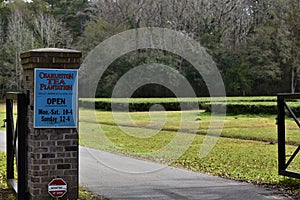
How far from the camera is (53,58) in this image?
6.68 meters

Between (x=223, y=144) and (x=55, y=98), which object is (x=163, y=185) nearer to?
(x=55, y=98)

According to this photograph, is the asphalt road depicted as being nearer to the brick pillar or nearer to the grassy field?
the grassy field

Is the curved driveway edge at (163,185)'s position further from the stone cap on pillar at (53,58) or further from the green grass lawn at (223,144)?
the stone cap on pillar at (53,58)

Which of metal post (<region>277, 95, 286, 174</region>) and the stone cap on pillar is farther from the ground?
the stone cap on pillar

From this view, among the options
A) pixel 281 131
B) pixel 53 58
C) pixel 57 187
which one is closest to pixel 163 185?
pixel 281 131

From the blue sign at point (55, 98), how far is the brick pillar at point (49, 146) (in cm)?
7

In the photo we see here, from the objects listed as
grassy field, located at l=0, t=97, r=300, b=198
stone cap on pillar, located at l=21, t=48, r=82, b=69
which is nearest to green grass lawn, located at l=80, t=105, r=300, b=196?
grassy field, located at l=0, t=97, r=300, b=198

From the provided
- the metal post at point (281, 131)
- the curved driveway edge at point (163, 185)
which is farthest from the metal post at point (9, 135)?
the metal post at point (281, 131)

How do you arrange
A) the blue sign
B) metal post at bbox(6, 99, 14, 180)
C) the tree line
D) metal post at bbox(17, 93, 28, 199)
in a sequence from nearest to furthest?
the blue sign
metal post at bbox(17, 93, 28, 199)
metal post at bbox(6, 99, 14, 180)
the tree line

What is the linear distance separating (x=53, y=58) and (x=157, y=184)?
311 cm

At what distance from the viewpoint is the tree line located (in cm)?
4403

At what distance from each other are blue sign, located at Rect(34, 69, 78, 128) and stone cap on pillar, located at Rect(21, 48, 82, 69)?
0.06 meters

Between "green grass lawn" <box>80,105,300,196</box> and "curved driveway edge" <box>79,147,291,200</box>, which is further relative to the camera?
"green grass lawn" <box>80,105,300,196</box>

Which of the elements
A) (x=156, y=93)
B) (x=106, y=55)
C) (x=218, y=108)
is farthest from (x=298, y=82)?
(x=106, y=55)
